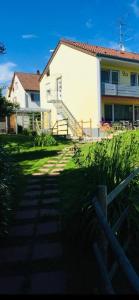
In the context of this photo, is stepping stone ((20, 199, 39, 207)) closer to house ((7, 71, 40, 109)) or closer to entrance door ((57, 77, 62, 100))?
entrance door ((57, 77, 62, 100))

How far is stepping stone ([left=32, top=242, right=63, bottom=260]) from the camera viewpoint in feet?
14.0

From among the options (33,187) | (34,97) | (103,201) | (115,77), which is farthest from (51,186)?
(34,97)

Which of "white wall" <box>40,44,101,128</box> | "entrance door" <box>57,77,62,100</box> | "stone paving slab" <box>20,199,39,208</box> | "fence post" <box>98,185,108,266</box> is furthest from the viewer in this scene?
"entrance door" <box>57,77,62,100</box>

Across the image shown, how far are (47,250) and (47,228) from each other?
767mm

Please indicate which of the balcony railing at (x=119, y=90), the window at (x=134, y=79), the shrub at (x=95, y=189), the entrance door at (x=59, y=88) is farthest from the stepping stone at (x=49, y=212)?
the window at (x=134, y=79)

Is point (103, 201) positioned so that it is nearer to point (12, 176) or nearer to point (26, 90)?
point (12, 176)

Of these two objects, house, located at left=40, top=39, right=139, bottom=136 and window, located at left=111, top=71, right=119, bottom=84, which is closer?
house, located at left=40, top=39, right=139, bottom=136

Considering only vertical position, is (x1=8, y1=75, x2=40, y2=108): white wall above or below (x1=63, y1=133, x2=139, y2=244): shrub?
above

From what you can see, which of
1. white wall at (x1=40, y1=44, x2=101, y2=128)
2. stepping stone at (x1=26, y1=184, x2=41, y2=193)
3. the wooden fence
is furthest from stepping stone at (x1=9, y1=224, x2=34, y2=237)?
white wall at (x1=40, y1=44, x2=101, y2=128)

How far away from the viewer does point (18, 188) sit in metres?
7.69

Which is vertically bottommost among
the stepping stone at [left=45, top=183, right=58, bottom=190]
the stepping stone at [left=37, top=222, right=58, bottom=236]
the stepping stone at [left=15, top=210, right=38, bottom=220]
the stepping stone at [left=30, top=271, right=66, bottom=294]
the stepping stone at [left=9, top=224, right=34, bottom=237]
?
the stepping stone at [left=30, top=271, right=66, bottom=294]

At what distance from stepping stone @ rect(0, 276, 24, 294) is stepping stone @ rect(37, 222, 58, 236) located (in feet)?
4.09

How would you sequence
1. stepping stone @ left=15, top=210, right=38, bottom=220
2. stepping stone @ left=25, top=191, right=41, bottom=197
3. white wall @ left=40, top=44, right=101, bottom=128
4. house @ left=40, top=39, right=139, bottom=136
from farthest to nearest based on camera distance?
house @ left=40, top=39, right=139, bottom=136 < white wall @ left=40, top=44, right=101, bottom=128 < stepping stone @ left=25, top=191, right=41, bottom=197 < stepping stone @ left=15, top=210, right=38, bottom=220

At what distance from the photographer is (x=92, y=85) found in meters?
27.0
